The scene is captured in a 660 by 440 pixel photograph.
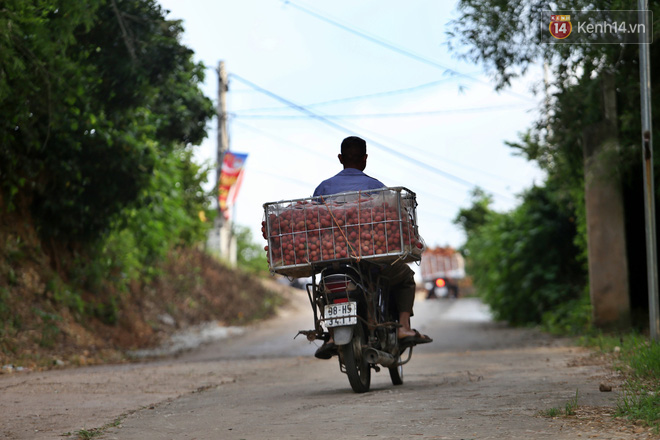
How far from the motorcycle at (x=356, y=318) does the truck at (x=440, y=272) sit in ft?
165

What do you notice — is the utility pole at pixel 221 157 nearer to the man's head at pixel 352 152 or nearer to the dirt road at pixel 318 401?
the dirt road at pixel 318 401

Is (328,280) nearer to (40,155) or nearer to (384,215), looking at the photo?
(384,215)

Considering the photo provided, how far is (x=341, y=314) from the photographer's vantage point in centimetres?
790

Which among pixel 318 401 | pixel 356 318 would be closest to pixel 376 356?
pixel 356 318

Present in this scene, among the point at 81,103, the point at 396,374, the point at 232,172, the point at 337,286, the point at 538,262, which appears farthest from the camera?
the point at 232,172

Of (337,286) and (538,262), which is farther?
(538,262)

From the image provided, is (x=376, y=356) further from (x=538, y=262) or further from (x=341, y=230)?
(x=538, y=262)

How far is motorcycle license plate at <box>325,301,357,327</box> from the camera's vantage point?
7867 mm

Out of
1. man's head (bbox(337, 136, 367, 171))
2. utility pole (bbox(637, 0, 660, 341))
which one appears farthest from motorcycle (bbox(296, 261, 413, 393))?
utility pole (bbox(637, 0, 660, 341))

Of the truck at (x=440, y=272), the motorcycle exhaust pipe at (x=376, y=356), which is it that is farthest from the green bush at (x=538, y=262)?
the truck at (x=440, y=272)

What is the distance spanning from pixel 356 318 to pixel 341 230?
773 millimetres

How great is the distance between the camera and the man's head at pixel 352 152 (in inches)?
342

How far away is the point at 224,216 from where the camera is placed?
126 ft

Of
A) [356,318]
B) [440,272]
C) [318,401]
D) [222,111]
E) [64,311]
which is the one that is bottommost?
[440,272]
